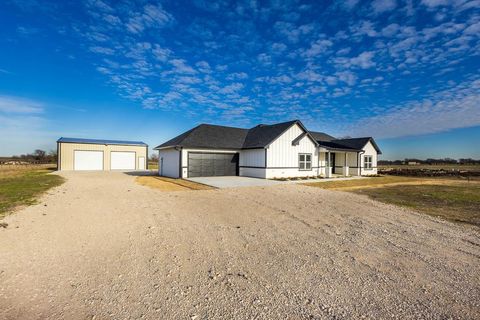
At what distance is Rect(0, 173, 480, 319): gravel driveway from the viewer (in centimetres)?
319

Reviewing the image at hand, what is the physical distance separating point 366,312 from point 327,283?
2.45ft

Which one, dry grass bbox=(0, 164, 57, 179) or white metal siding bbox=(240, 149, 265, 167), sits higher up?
white metal siding bbox=(240, 149, 265, 167)

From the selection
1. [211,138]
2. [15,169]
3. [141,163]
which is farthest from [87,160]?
[211,138]

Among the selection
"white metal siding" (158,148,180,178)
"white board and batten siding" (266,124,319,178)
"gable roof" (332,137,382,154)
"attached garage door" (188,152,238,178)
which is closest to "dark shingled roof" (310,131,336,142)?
"gable roof" (332,137,382,154)

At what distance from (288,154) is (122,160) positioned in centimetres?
2647

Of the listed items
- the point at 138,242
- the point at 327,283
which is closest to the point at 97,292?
the point at 138,242

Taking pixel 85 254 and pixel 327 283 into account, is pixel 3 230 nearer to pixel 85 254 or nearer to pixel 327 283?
pixel 85 254

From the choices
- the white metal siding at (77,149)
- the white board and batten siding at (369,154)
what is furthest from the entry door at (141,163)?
the white board and batten siding at (369,154)

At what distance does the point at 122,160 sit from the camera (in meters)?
37.3

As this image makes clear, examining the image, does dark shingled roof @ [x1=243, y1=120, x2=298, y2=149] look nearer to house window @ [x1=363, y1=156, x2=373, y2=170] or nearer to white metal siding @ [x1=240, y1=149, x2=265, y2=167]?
white metal siding @ [x1=240, y1=149, x2=265, y2=167]

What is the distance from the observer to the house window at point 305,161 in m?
24.0

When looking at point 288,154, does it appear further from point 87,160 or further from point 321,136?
point 87,160

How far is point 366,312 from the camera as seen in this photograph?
312 cm

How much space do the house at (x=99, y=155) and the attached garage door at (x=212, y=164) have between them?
64.5 ft
